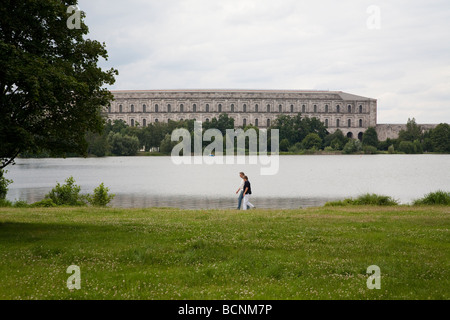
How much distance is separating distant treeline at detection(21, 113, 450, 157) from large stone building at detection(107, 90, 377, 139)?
16710mm

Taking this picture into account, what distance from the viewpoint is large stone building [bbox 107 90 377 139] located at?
154625 mm

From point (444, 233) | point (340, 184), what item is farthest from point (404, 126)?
point (444, 233)

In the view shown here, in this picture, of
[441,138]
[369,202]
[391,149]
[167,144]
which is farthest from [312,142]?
[369,202]

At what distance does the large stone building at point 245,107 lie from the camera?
155m

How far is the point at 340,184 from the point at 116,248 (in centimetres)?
3330

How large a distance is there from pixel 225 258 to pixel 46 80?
20.0 ft

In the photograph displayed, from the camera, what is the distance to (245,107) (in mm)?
154875

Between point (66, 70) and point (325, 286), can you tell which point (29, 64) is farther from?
point (325, 286)

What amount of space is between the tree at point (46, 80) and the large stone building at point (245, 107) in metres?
140

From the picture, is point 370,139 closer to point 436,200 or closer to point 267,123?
point 267,123

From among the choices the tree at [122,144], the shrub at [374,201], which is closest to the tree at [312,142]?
the tree at [122,144]

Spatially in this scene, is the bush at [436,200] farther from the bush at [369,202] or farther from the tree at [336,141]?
the tree at [336,141]

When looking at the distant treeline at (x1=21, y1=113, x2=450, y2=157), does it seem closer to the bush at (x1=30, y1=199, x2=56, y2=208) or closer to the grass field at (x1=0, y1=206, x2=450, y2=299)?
the bush at (x1=30, y1=199, x2=56, y2=208)

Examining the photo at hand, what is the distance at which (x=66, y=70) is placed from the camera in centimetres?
1295
